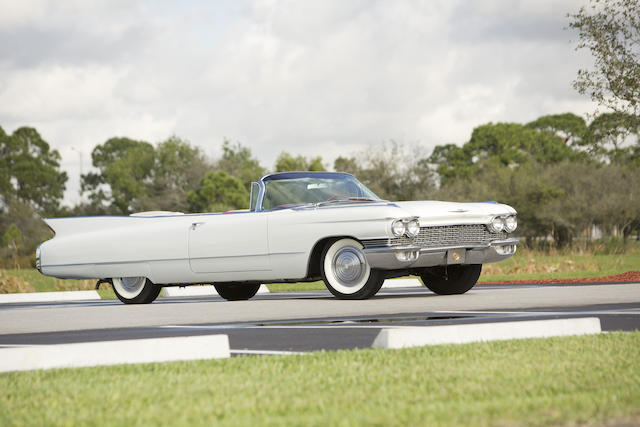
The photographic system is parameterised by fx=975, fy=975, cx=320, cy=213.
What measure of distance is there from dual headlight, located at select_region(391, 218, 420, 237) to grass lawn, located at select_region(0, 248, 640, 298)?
928 centimetres

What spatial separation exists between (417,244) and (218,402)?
6.79 metres

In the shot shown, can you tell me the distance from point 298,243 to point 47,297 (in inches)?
313

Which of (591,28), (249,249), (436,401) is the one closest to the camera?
(436,401)

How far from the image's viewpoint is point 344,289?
12.0 metres

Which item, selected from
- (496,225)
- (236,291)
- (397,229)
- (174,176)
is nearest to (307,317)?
(397,229)

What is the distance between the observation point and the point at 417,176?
6481 centimetres

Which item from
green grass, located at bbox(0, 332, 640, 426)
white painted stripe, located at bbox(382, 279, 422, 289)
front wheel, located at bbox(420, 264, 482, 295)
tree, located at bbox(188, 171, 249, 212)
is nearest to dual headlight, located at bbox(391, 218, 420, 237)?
front wheel, located at bbox(420, 264, 482, 295)

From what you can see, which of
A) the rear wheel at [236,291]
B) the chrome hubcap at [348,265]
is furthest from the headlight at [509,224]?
the rear wheel at [236,291]

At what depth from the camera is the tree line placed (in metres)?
48.0

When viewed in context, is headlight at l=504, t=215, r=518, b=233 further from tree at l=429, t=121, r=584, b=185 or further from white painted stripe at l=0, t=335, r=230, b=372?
tree at l=429, t=121, r=584, b=185

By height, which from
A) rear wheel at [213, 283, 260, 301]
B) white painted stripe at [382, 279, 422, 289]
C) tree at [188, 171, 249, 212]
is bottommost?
white painted stripe at [382, 279, 422, 289]

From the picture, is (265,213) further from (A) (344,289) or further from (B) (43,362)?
(B) (43,362)

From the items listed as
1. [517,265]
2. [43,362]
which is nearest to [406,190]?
[517,265]

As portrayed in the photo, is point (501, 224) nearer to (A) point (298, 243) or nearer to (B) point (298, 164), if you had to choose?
(A) point (298, 243)
